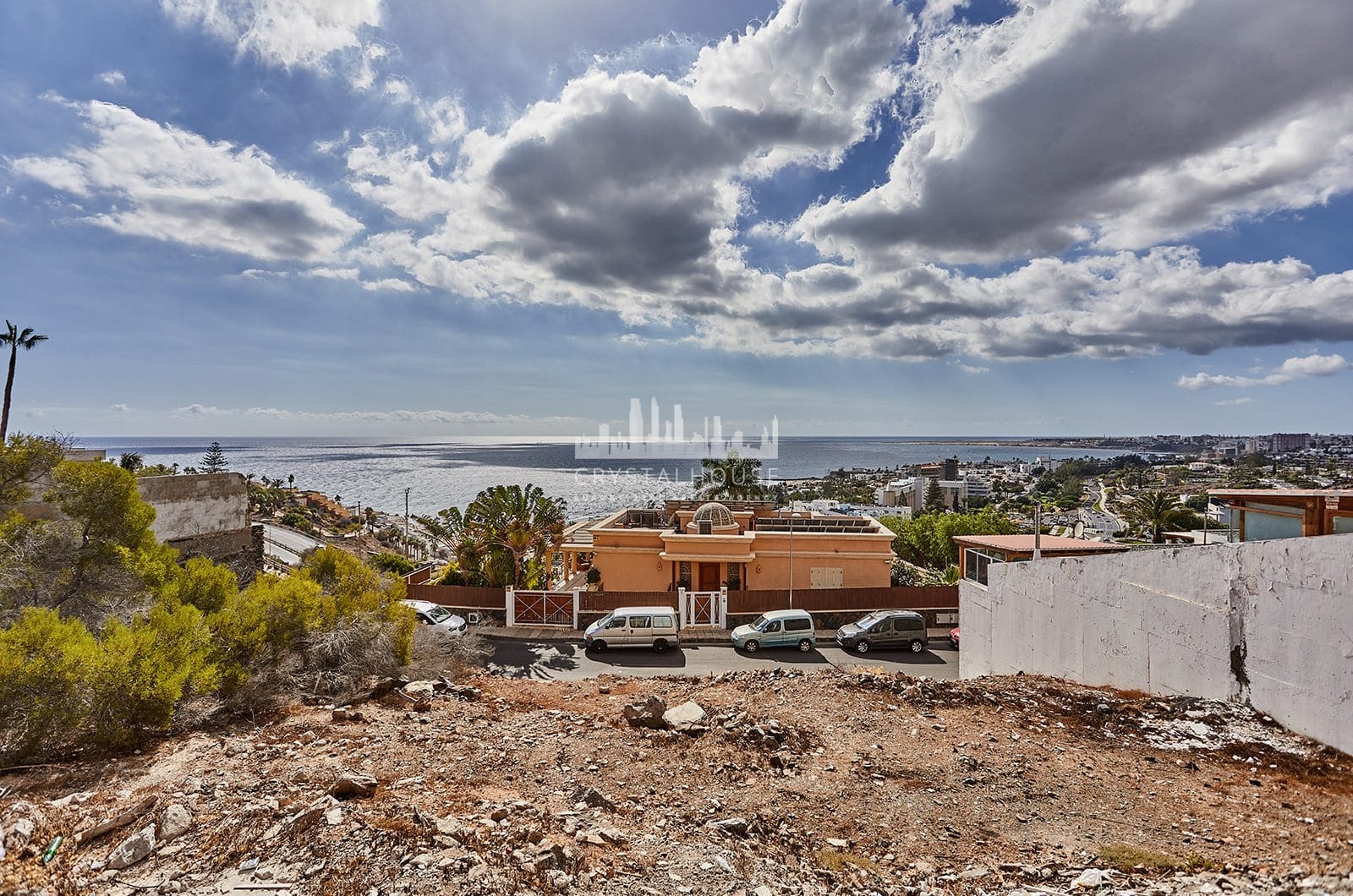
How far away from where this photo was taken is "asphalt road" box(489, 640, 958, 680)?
15133mm

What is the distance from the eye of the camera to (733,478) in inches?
1619

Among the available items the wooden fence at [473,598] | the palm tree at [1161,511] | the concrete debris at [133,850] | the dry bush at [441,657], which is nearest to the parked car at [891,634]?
the dry bush at [441,657]

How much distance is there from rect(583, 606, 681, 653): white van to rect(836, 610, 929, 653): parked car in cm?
552

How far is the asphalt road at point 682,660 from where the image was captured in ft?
49.6

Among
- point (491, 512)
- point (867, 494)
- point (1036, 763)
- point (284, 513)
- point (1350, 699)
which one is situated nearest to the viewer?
point (1350, 699)

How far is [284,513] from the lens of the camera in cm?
5397

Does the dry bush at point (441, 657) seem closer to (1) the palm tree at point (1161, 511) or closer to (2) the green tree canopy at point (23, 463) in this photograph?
(2) the green tree canopy at point (23, 463)

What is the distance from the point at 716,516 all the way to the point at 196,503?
1673 centimetres

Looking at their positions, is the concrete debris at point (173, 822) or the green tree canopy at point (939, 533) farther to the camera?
the green tree canopy at point (939, 533)

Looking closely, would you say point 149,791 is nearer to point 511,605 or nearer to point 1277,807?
point 1277,807

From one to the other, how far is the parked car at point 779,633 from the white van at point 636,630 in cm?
222

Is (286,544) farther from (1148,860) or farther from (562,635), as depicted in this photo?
(1148,860)

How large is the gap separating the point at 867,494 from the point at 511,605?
311 feet

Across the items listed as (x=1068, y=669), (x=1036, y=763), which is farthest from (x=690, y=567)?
(x=1036, y=763)
